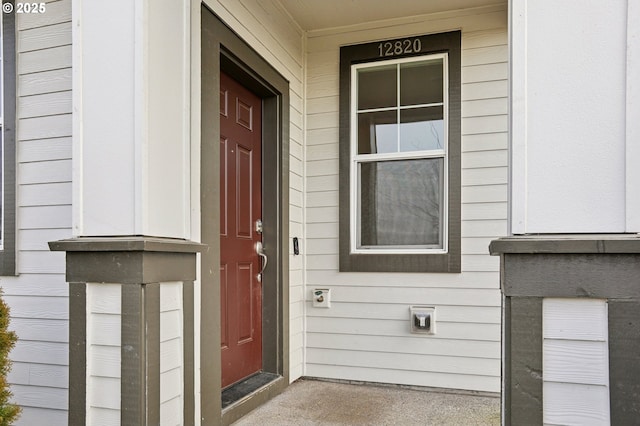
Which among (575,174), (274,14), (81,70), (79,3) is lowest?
(575,174)

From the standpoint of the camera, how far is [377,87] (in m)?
3.55

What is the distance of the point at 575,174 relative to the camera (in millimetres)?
1571

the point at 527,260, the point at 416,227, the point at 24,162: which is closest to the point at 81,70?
the point at 24,162

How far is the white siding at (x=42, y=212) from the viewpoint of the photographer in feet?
7.72

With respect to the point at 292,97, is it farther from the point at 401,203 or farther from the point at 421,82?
the point at 401,203

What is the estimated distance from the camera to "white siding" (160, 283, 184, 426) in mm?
1942

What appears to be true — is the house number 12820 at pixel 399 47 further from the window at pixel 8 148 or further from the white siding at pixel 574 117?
the window at pixel 8 148

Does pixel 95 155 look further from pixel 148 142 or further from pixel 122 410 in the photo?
pixel 122 410

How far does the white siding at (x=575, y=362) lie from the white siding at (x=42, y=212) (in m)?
2.15

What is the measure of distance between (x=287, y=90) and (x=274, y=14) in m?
0.51

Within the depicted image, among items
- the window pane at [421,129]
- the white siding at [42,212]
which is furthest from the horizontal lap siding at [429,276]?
the white siding at [42,212]

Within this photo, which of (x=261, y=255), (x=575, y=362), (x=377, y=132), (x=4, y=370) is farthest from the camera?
(x=377, y=132)

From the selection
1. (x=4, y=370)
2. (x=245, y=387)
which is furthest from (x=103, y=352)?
(x=245, y=387)

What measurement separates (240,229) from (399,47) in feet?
5.75
